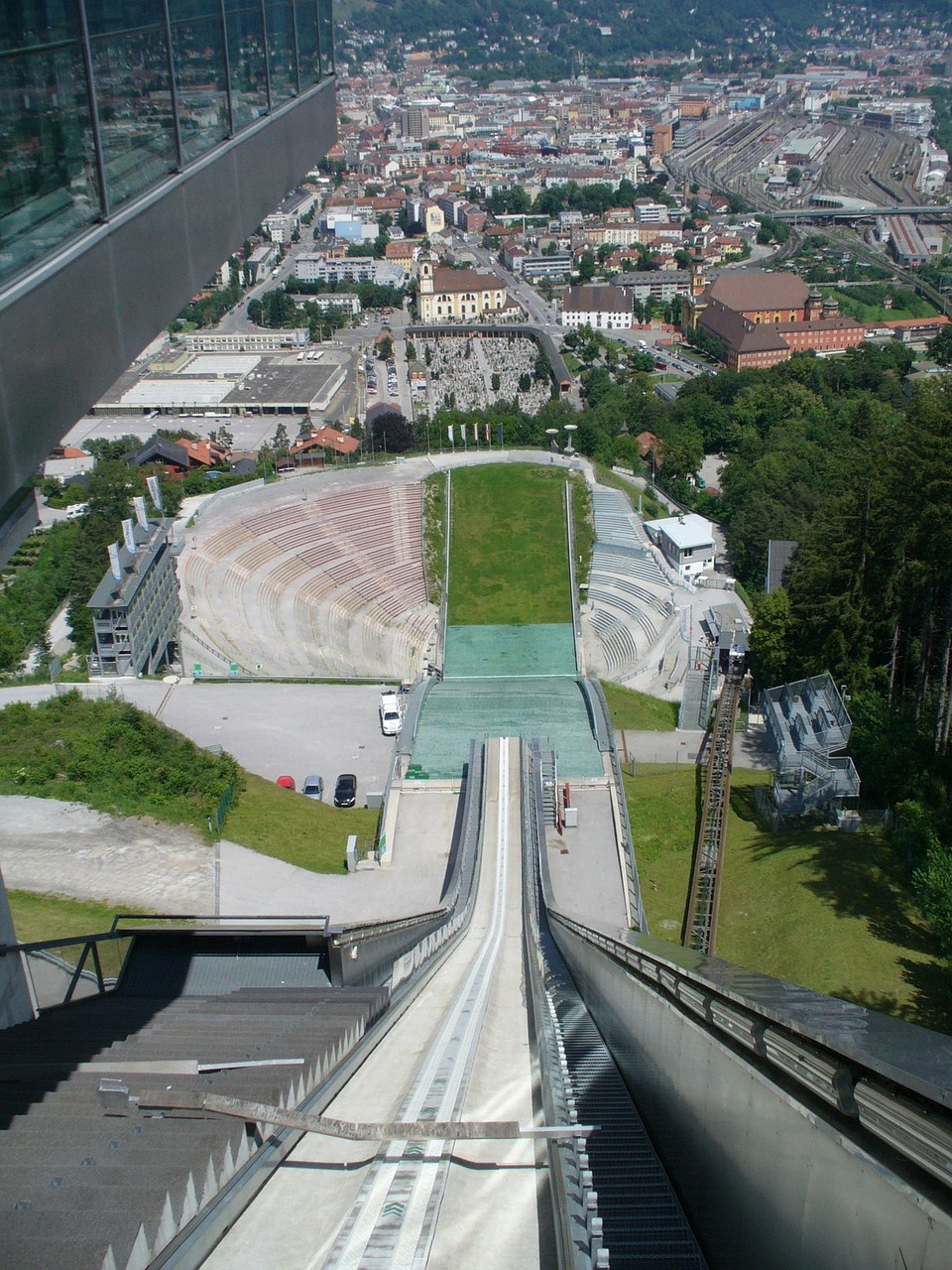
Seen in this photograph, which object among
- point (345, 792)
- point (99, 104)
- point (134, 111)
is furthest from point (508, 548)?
point (99, 104)

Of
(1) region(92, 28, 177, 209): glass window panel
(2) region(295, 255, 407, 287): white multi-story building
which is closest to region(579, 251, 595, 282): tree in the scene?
(2) region(295, 255, 407, 287): white multi-story building

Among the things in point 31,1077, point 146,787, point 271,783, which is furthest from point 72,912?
A: point 31,1077

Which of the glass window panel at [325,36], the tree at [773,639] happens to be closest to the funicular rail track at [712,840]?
the tree at [773,639]

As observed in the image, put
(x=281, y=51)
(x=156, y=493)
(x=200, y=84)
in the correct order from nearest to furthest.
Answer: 1. (x=200, y=84)
2. (x=281, y=51)
3. (x=156, y=493)

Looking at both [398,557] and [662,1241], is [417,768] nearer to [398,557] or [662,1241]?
[398,557]

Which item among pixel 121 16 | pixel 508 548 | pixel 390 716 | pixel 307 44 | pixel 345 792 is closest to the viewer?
pixel 121 16

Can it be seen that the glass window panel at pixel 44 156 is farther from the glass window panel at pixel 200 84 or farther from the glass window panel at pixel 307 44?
the glass window panel at pixel 307 44

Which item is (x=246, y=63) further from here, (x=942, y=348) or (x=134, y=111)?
(x=942, y=348)

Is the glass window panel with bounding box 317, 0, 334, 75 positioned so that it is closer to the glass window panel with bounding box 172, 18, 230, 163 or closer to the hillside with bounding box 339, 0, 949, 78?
the glass window panel with bounding box 172, 18, 230, 163
